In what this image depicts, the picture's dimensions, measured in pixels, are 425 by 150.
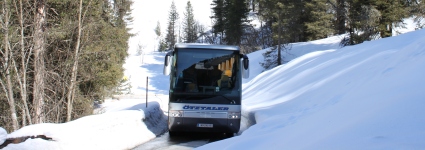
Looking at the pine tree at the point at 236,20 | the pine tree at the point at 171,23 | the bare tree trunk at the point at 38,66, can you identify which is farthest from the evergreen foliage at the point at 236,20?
the pine tree at the point at 171,23

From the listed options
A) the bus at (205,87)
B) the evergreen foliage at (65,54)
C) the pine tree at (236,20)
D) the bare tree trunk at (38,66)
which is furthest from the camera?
the pine tree at (236,20)

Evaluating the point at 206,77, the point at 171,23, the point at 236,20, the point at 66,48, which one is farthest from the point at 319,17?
the point at 171,23

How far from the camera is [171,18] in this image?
100 m

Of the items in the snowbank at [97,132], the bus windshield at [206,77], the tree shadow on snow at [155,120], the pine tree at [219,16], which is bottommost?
the tree shadow on snow at [155,120]

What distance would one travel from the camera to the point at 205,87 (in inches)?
391

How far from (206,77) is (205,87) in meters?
0.29

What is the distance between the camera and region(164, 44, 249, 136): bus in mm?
9750

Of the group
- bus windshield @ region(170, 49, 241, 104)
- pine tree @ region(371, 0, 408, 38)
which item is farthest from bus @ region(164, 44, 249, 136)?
pine tree @ region(371, 0, 408, 38)

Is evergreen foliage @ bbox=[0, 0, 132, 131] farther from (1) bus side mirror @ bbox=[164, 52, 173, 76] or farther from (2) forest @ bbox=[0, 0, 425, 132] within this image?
(1) bus side mirror @ bbox=[164, 52, 173, 76]

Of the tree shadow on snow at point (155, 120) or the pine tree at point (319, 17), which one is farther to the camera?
the pine tree at point (319, 17)

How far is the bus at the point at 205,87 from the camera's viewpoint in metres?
9.75

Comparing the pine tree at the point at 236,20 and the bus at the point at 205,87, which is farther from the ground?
the pine tree at the point at 236,20

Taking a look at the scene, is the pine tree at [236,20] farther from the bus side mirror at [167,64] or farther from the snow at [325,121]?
the bus side mirror at [167,64]

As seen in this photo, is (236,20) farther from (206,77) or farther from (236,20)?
(206,77)
